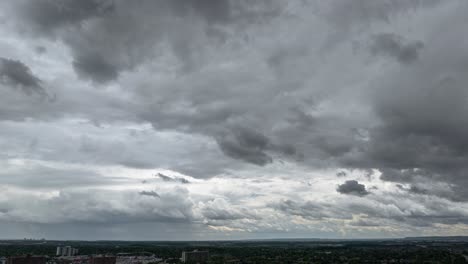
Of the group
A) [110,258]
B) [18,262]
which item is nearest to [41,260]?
[18,262]

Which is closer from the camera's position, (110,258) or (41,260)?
(41,260)

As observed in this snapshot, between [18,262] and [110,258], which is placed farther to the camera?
[110,258]

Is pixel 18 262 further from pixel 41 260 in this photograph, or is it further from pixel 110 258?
pixel 110 258
